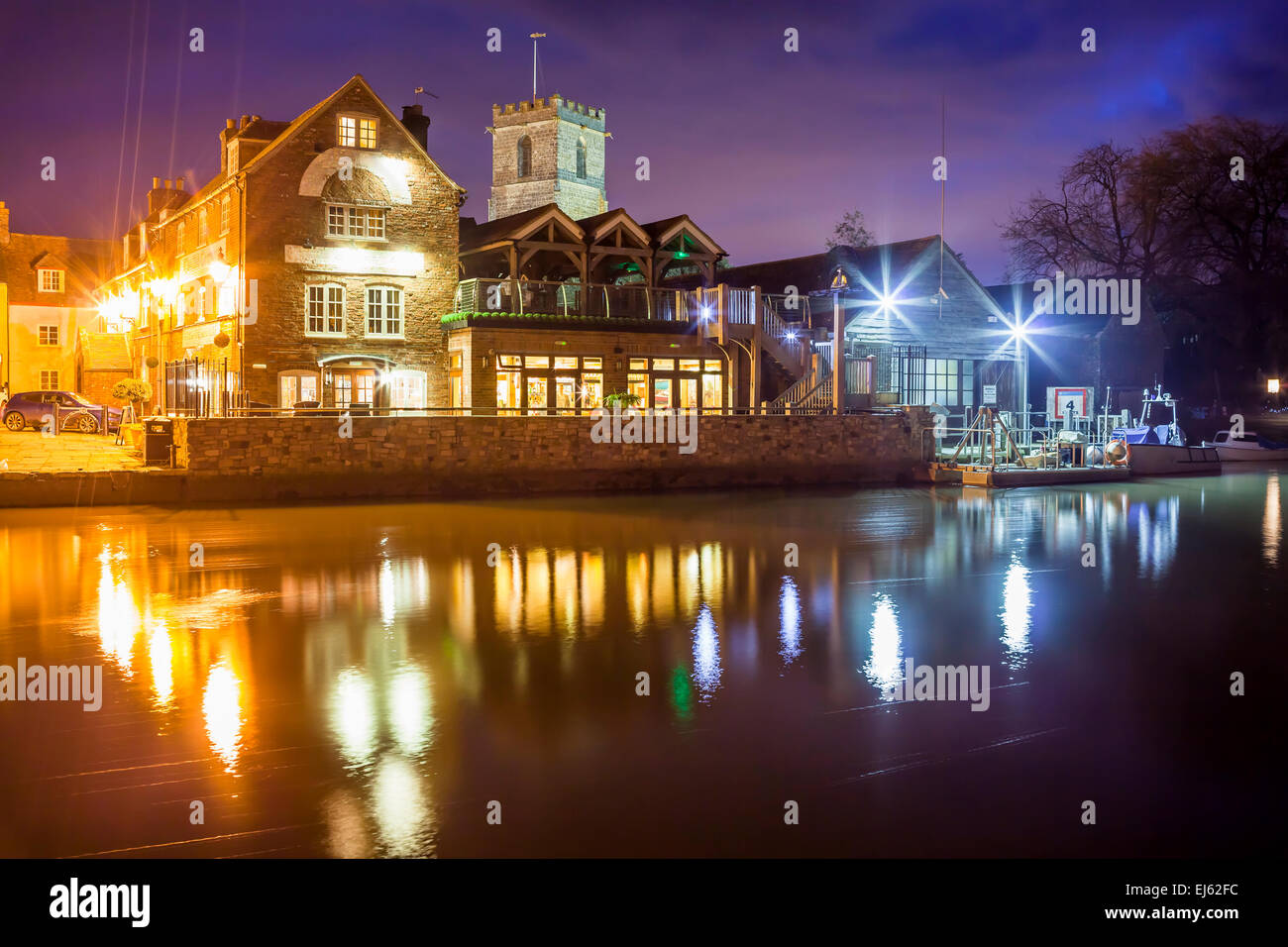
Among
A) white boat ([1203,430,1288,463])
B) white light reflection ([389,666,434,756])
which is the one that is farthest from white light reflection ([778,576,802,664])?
white boat ([1203,430,1288,463])

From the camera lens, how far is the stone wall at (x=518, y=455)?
22.3 meters

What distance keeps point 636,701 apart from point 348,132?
1095 inches

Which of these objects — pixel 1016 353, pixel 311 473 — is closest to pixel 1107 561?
pixel 311 473

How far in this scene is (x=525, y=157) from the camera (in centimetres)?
7119

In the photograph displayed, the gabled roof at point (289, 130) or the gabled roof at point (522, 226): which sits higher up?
the gabled roof at point (289, 130)

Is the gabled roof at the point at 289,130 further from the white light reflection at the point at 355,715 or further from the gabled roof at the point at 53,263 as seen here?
the white light reflection at the point at 355,715

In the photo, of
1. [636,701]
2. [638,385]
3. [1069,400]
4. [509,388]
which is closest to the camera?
[636,701]

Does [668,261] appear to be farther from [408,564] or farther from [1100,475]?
[408,564]

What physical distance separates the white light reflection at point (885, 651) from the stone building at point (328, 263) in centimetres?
2322

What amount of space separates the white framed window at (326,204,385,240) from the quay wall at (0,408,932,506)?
33.4 feet

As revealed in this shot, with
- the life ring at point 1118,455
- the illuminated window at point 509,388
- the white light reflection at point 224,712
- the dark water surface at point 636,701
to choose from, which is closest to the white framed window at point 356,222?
the illuminated window at point 509,388

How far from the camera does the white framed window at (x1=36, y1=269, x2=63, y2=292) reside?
49.4 m

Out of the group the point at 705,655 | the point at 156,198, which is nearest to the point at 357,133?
the point at 156,198

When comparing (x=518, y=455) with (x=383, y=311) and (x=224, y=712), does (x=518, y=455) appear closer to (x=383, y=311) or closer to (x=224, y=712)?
(x=383, y=311)
